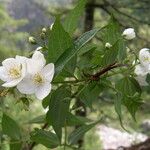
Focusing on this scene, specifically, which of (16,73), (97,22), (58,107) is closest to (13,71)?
(16,73)

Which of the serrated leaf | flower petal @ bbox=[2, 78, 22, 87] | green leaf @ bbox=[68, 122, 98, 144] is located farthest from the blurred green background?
flower petal @ bbox=[2, 78, 22, 87]

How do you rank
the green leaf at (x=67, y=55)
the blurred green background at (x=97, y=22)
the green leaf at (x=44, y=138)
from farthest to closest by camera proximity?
the blurred green background at (x=97, y=22) < the green leaf at (x=44, y=138) < the green leaf at (x=67, y=55)

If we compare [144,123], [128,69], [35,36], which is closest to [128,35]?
[128,69]

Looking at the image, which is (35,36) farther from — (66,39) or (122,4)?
(122,4)

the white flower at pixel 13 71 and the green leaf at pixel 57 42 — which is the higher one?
the green leaf at pixel 57 42

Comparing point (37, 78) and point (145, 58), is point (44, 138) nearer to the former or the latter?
point (37, 78)

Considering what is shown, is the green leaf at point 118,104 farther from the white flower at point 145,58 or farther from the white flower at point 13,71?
the white flower at point 13,71

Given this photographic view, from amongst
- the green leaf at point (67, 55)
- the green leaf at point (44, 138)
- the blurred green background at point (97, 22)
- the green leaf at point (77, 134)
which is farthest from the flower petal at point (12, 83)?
the blurred green background at point (97, 22)
